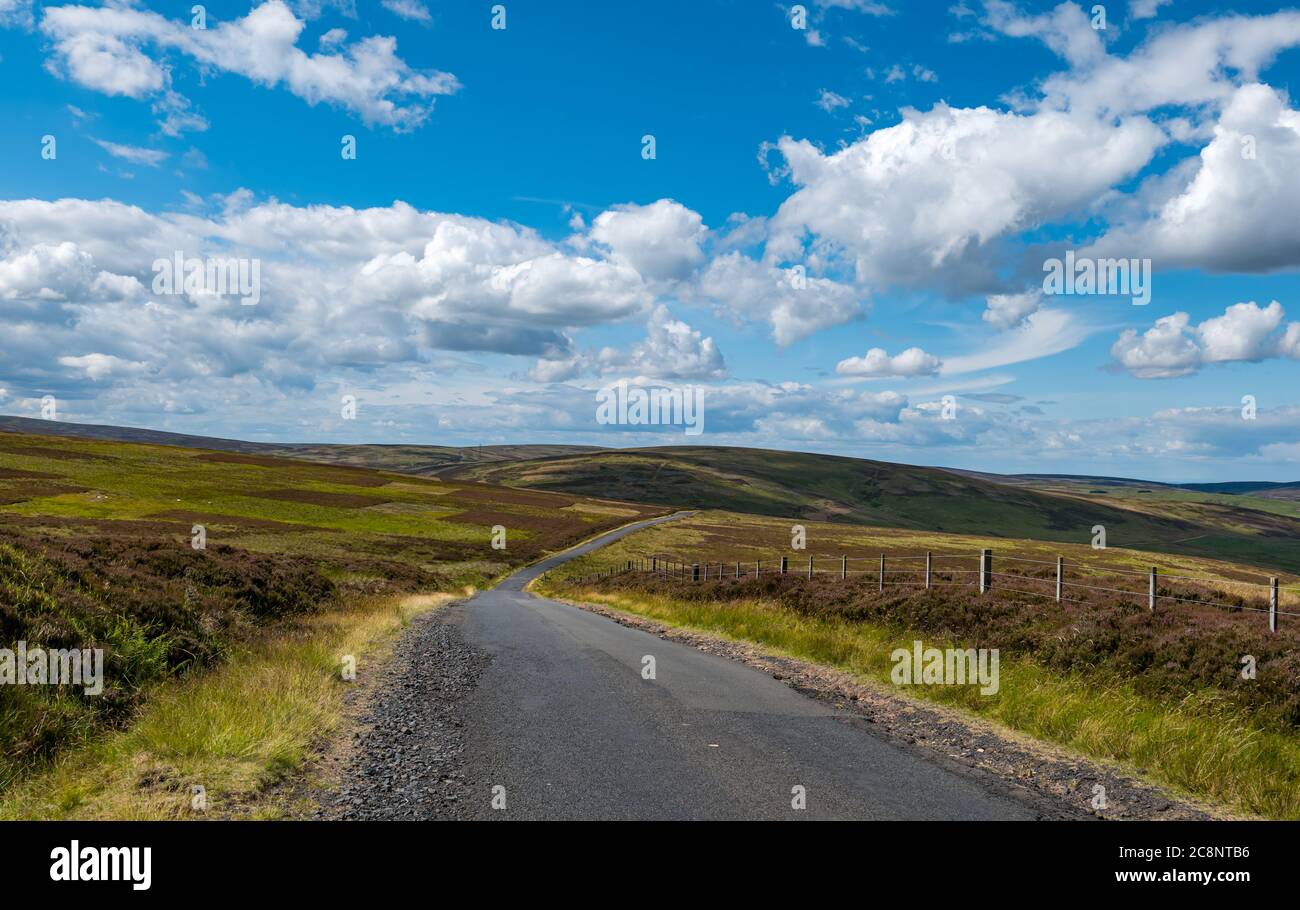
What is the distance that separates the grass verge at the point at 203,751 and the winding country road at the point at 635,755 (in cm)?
88

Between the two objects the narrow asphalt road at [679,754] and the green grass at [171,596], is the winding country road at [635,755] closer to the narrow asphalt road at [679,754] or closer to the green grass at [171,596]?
the narrow asphalt road at [679,754]

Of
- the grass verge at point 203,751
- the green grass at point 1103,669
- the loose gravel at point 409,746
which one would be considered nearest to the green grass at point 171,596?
the grass verge at point 203,751

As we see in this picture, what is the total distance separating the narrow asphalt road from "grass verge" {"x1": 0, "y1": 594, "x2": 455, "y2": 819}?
197 cm

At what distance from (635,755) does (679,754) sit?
0.51m

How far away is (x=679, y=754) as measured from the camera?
885 centimetres

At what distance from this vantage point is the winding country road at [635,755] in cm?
714

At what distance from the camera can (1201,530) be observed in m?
198

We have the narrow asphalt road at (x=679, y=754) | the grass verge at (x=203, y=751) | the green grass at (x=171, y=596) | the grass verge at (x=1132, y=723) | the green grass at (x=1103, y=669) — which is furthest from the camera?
the green grass at (x=1103, y=669)

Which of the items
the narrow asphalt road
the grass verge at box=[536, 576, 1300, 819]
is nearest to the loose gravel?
the narrow asphalt road

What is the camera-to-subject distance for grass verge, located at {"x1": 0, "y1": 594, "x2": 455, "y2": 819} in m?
6.77

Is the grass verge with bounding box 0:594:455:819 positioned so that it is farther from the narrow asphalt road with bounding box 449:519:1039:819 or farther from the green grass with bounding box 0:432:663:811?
the narrow asphalt road with bounding box 449:519:1039:819
